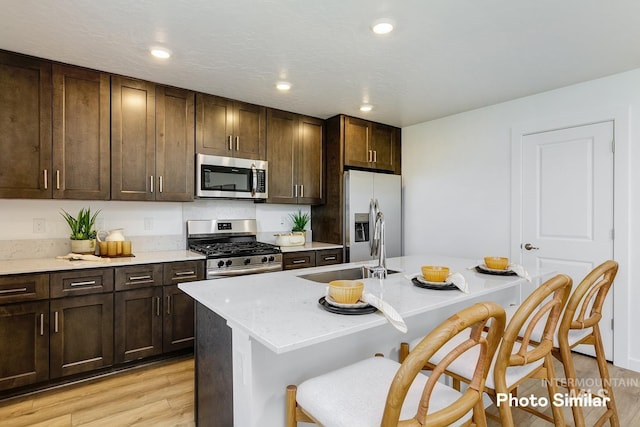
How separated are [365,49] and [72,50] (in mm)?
2010

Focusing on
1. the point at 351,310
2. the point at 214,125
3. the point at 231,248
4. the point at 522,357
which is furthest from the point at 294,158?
the point at 522,357

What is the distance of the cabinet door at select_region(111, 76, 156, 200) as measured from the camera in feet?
9.35

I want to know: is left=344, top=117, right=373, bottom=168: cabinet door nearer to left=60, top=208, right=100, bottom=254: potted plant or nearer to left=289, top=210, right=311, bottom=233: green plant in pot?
left=289, top=210, right=311, bottom=233: green plant in pot

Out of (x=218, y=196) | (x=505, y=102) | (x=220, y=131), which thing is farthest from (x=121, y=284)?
(x=505, y=102)

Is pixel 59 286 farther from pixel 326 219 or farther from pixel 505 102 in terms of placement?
pixel 505 102

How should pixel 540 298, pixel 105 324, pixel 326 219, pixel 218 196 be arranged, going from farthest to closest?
pixel 326 219
pixel 218 196
pixel 105 324
pixel 540 298

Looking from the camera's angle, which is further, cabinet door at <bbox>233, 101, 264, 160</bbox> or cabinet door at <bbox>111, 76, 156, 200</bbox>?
cabinet door at <bbox>233, 101, 264, 160</bbox>

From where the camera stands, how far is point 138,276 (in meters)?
2.70

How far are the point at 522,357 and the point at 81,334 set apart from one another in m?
2.74

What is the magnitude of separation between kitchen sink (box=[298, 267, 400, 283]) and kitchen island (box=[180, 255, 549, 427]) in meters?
0.12

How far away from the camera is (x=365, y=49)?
2.40 metres

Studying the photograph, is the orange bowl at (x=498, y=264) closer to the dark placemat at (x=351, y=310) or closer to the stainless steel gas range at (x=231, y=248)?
the dark placemat at (x=351, y=310)

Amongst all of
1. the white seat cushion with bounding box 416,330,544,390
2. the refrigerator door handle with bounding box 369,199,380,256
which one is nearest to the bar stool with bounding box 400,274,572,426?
the white seat cushion with bounding box 416,330,544,390

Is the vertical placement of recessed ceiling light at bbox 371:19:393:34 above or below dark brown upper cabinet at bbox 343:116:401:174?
above
